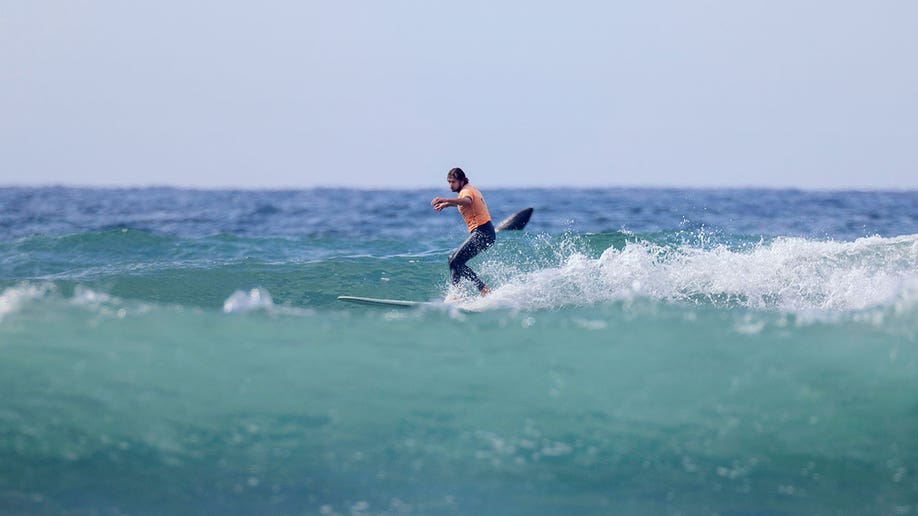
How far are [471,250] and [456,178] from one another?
995mm

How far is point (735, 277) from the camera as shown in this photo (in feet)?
39.6

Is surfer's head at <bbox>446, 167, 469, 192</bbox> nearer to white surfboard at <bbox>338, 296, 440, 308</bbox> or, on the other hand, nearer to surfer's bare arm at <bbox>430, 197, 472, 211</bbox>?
surfer's bare arm at <bbox>430, 197, 472, 211</bbox>

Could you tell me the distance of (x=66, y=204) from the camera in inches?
1369

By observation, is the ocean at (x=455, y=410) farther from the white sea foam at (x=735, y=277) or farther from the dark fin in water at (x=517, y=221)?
the dark fin in water at (x=517, y=221)

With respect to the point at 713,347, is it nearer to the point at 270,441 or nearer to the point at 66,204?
the point at 270,441

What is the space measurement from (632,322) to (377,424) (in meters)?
2.47

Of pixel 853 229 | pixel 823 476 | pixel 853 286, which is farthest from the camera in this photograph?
pixel 853 229

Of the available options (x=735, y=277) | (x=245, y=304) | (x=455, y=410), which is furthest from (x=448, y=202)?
(x=735, y=277)

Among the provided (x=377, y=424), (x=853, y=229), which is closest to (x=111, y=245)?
Result: (x=377, y=424)

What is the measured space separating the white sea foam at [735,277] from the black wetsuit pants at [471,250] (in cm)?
42

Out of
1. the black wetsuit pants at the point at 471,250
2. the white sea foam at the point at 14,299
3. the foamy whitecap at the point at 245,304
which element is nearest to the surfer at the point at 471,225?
the black wetsuit pants at the point at 471,250

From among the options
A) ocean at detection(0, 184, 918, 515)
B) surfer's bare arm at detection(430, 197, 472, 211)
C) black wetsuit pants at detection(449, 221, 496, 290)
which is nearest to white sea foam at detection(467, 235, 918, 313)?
black wetsuit pants at detection(449, 221, 496, 290)

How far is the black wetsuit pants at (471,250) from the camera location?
10.9m

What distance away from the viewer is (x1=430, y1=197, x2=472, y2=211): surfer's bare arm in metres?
10.1
